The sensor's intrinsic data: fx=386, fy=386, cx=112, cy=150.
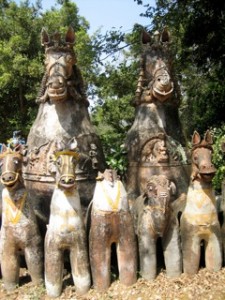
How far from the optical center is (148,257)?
5508 millimetres

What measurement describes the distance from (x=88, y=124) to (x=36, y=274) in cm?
274

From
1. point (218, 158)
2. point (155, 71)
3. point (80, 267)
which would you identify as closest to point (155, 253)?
point (80, 267)

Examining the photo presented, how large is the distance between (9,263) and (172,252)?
2.31 metres

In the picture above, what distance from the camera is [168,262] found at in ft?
18.2

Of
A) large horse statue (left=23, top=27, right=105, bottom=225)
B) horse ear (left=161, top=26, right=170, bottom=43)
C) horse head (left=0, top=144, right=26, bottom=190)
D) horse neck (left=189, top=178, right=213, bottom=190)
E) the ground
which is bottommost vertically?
the ground

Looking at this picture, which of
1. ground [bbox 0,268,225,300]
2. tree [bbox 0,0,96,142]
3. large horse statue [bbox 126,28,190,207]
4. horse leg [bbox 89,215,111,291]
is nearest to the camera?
ground [bbox 0,268,225,300]

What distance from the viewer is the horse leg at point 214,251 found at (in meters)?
5.55

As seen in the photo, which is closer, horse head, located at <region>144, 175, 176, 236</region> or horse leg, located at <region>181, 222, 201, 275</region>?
horse head, located at <region>144, 175, 176, 236</region>

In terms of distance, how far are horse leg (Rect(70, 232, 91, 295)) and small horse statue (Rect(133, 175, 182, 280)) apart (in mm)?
833

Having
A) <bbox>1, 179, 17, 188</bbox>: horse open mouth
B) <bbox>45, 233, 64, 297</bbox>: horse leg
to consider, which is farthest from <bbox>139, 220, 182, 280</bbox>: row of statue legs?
<bbox>1, 179, 17, 188</bbox>: horse open mouth

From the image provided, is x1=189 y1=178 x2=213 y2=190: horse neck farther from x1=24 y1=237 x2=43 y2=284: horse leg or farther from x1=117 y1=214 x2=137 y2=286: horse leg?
x1=24 y1=237 x2=43 y2=284: horse leg

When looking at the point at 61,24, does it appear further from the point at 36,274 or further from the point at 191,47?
the point at 36,274

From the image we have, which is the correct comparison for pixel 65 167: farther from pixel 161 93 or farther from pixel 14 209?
pixel 161 93

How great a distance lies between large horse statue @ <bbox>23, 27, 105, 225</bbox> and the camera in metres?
6.36
